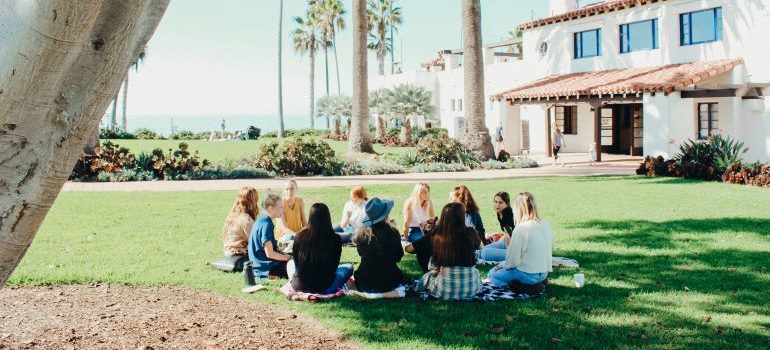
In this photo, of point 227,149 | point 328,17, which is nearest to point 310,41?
point 328,17

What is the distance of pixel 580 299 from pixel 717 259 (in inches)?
114

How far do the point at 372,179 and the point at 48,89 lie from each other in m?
18.2

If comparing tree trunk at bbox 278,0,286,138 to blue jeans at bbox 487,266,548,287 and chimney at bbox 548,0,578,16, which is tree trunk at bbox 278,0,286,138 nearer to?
chimney at bbox 548,0,578,16

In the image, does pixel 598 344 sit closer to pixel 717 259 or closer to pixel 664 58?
pixel 717 259

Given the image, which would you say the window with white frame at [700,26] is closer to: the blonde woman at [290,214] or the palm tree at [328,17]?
the blonde woman at [290,214]

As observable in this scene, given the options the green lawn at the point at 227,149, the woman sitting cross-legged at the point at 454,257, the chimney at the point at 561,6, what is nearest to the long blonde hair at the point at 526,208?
the woman sitting cross-legged at the point at 454,257

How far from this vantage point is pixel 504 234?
354 inches

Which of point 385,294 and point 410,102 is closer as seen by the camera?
point 385,294

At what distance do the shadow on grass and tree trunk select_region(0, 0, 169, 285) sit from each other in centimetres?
334

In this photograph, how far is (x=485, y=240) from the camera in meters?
9.71

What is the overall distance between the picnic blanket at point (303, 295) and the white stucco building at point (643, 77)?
18.3 metres

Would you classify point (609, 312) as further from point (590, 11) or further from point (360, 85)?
point (590, 11)

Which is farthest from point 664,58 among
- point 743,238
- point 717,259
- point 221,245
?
point 221,245

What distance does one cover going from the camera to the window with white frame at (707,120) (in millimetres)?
24734
